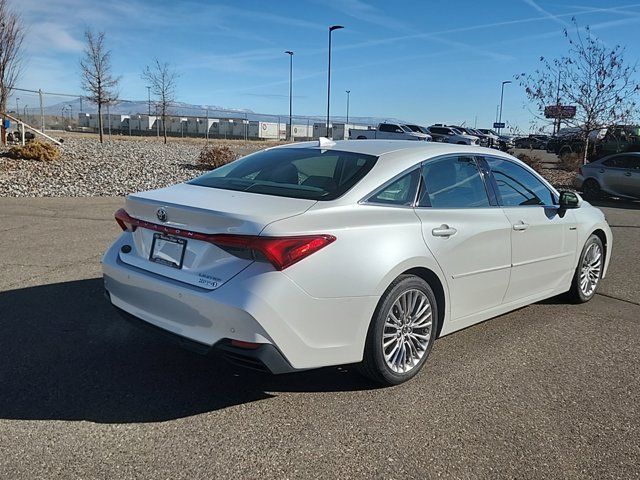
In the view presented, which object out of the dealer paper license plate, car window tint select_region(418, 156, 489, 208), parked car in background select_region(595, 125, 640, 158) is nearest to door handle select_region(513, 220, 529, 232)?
car window tint select_region(418, 156, 489, 208)

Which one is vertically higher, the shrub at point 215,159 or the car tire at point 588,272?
the shrub at point 215,159

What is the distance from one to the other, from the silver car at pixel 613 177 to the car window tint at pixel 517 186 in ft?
39.6

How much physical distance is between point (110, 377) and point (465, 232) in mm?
2614

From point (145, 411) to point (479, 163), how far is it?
3100 mm

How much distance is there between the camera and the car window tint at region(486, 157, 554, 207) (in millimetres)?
4770

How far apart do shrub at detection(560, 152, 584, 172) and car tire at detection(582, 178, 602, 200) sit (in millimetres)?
8353

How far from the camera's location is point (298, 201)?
3477mm

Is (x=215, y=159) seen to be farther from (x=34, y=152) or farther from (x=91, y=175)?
(x=34, y=152)

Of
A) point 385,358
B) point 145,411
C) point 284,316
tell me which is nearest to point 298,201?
point 284,316

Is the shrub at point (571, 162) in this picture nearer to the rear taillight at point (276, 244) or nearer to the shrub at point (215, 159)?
the shrub at point (215, 159)

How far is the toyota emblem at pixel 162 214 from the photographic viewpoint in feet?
11.3

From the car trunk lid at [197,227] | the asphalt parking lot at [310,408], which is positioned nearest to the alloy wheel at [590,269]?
the asphalt parking lot at [310,408]

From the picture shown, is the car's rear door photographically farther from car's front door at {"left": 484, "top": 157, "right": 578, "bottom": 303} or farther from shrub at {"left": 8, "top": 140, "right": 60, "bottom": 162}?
shrub at {"left": 8, "top": 140, "right": 60, "bottom": 162}

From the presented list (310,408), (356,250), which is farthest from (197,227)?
(310,408)
